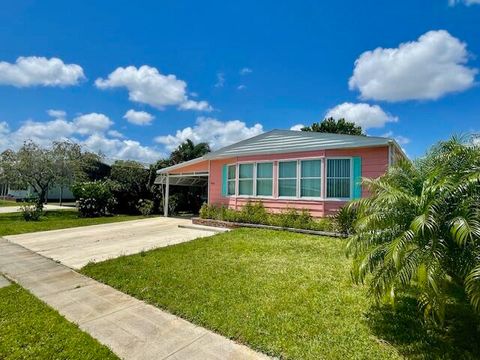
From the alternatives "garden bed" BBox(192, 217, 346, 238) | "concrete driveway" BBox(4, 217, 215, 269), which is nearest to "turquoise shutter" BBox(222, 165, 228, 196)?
"garden bed" BBox(192, 217, 346, 238)

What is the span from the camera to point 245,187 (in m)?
13.2

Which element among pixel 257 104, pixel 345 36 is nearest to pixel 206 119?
pixel 257 104

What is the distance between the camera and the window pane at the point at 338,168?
10.4 meters

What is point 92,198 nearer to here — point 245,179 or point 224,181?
point 224,181

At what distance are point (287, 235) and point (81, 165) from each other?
15.7 meters

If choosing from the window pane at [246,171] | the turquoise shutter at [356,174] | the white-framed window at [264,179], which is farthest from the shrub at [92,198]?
the turquoise shutter at [356,174]

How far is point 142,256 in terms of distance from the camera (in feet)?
22.3

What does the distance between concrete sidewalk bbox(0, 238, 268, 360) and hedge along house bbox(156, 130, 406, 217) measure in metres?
7.60

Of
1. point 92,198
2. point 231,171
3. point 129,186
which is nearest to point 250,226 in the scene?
point 231,171

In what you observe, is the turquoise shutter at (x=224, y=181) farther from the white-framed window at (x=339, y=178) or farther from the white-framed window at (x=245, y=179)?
the white-framed window at (x=339, y=178)

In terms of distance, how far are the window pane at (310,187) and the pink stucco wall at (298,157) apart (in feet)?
0.95

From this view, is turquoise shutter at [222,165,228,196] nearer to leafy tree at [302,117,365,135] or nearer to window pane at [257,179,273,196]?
window pane at [257,179,273,196]

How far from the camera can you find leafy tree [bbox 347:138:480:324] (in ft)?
8.04

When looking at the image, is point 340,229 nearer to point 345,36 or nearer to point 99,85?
point 345,36
